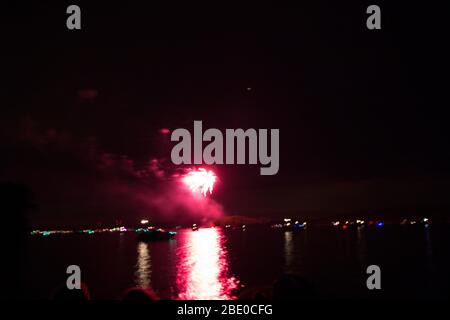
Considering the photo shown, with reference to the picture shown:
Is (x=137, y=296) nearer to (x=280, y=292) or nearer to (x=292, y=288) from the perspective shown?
(x=280, y=292)

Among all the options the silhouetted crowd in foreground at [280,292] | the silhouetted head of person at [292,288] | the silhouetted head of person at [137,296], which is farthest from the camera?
the silhouetted head of person at [292,288]

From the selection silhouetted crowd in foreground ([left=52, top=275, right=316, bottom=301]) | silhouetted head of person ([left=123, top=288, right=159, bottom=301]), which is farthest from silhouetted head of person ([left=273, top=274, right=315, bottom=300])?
silhouetted head of person ([left=123, top=288, right=159, bottom=301])

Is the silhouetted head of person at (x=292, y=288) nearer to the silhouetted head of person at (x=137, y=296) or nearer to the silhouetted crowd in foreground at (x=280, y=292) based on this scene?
the silhouetted crowd in foreground at (x=280, y=292)

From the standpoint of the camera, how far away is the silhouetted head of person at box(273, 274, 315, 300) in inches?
268

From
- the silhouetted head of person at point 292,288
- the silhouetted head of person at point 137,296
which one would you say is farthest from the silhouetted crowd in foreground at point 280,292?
the silhouetted head of person at point 137,296

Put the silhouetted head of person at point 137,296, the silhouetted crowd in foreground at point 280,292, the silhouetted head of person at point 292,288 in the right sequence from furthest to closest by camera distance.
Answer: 1. the silhouetted head of person at point 292,288
2. the silhouetted crowd in foreground at point 280,292
3. the silhouetted head of person at point 137,296

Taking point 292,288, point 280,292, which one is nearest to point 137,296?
point 280,292

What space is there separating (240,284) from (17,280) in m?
31.0

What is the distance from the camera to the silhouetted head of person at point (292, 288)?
682cm

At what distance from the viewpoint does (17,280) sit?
51969 mm

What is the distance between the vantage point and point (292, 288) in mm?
6945
